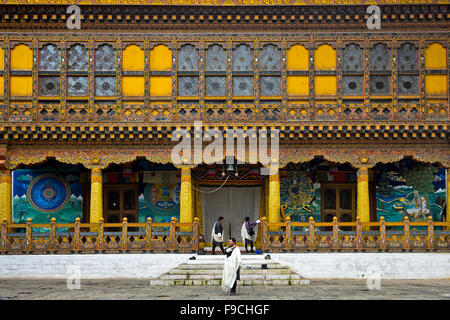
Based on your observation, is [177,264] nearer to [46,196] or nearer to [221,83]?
[46,196]

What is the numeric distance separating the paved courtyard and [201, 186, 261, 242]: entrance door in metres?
5.20

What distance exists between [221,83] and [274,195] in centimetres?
422

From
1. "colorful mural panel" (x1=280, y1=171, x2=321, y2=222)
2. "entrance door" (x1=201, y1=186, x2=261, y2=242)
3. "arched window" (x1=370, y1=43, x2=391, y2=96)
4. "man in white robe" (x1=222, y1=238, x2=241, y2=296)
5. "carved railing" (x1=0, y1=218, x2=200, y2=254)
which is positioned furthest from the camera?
"entrance door" (x1=201, y1=186, x2=261, y2=242)

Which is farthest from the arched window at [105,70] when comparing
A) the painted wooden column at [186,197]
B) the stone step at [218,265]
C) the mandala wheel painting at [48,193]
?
the stone step at [218,265]

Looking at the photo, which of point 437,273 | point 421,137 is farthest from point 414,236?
point 421,137

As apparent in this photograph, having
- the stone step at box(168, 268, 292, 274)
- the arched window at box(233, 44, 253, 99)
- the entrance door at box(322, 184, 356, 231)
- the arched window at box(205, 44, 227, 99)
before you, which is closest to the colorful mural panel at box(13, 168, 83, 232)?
the arched window at box(205, 44, 227, 99)

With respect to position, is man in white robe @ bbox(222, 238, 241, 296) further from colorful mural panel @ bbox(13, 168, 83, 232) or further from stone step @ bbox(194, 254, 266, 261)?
colorful mural panel @ bbox(13, 168, 83, 232)

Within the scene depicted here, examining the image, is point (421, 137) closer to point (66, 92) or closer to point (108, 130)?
point (108, 130)

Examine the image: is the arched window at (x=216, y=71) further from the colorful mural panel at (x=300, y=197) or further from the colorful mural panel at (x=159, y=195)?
the colorful mural panel at (x=300, y=197)

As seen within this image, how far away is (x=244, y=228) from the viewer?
65.6ft

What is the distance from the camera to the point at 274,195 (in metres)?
20.7

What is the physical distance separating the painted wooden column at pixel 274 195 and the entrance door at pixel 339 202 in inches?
102

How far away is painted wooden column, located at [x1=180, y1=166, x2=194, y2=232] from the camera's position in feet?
67.4

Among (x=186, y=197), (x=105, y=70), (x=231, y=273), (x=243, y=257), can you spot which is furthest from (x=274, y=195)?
(x=105, y=70)
